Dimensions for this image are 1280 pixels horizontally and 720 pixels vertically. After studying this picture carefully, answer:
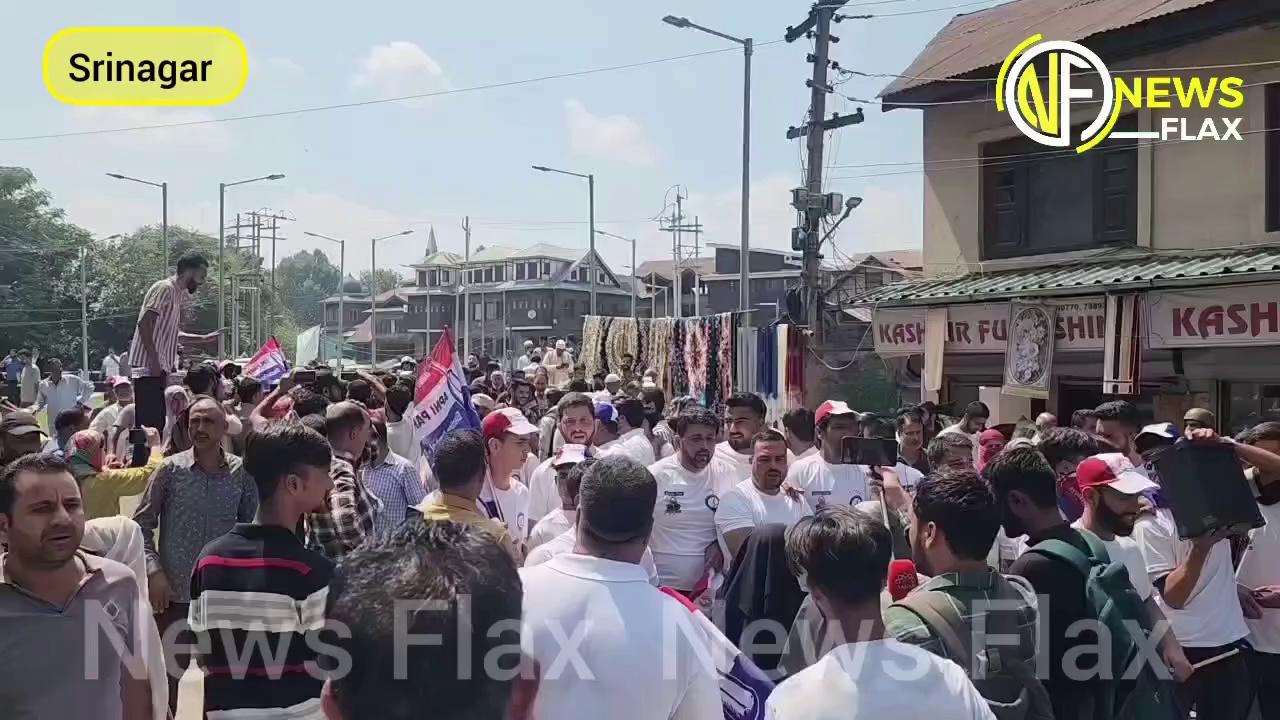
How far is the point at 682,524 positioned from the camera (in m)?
6.02

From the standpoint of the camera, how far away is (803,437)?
7.62 metres

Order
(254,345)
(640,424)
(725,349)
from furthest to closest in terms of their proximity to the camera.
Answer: (254,345)
(725,349)
(640,424)

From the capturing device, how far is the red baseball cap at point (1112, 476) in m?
4.33

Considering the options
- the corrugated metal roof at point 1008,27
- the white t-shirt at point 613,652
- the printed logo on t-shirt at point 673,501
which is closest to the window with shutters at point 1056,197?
the corrugated metal roof at point 1008,27

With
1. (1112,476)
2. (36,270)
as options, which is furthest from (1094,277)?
(36,270)

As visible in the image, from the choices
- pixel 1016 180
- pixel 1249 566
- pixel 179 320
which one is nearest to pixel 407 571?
pixel 1249 566

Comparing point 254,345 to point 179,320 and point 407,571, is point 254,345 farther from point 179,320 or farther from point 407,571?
point 407,571

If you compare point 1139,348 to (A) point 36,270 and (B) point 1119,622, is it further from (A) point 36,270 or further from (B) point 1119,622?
(A) point 36,270

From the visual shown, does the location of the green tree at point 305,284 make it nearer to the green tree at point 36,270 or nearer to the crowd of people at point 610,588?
the green tree at point 36,270

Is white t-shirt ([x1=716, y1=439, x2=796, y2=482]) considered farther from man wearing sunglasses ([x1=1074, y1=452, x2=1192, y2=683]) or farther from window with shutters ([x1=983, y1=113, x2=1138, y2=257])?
window with shutters ([x1=983, y1=113, x2=1138, y2=257])

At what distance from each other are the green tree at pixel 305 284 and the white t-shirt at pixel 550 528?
4480 inches

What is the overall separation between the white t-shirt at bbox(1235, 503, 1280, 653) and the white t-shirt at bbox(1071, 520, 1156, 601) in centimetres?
102

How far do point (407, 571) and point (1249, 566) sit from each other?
191 inches

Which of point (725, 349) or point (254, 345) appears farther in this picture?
point (254, 345)
